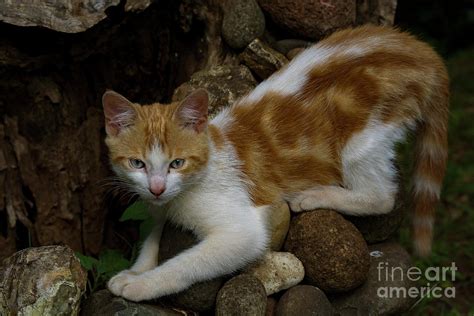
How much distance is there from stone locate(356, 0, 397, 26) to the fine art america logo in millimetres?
1436

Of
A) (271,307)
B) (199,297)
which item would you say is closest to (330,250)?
(271,307)

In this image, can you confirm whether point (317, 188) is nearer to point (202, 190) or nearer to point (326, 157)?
point (326, 157)

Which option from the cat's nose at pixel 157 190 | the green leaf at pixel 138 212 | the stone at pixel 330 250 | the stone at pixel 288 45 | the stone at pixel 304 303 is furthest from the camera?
the stone at pixel 288 45

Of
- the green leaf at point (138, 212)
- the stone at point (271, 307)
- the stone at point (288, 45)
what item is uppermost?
the stone at point (288, 45)

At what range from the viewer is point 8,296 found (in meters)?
2.83

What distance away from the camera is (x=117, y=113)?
2.93m

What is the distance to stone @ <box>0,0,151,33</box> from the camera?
3.02m

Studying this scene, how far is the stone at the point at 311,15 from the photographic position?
3656 mm

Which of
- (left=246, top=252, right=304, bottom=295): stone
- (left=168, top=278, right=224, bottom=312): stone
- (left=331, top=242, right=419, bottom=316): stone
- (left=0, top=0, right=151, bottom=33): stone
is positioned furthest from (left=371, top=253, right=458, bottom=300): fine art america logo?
(left=0, top=0, right=151, bottom=33): stone

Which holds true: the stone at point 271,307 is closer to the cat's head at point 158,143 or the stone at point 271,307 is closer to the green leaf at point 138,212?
the cat's head at point 158,143

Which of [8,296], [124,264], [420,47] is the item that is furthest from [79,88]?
[420,47]

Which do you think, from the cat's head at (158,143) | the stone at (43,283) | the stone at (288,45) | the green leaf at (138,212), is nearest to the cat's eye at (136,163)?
the cat's head at (158,143)

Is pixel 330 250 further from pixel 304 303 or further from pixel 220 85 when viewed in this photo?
pixel 220 85

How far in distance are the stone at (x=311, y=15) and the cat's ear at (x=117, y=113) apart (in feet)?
3.96
